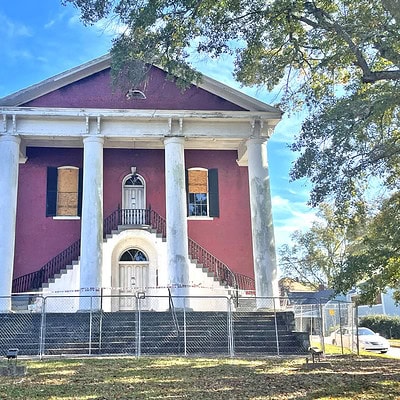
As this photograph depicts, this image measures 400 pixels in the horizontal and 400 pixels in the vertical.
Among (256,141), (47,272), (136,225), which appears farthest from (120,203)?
(256,141)

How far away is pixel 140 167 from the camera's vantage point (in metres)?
22.3

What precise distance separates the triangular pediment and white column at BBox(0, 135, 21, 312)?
167cm

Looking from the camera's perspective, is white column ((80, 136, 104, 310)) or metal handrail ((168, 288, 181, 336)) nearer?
metal handrail ((168, 288, 181, 336))

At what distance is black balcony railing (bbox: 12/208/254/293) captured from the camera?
2058 cm

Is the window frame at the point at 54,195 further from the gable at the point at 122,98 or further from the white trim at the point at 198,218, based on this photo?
the white trim at the point at 198,218

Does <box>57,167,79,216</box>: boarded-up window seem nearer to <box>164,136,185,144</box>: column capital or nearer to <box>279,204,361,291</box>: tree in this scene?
<box>164,136,185,144</box>: column capital

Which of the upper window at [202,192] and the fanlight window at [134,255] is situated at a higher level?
the upper window at [202,192]

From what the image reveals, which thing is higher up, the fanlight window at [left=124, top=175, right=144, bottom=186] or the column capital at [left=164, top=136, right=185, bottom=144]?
the column capital at [left=164, top=136, right=185, bottom=144]

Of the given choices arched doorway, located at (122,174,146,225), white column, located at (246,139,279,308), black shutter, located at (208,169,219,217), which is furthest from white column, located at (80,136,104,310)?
white column, located at (246,139,279,308)

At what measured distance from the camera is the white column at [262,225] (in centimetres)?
1836

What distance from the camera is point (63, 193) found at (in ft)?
70.9

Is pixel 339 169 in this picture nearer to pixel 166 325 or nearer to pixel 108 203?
pixel 166 325

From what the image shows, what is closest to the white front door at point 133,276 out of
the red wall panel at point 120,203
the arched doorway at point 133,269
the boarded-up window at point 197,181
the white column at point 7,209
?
the arched doorway at point 133,269

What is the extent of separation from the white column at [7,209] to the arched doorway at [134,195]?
190 inches
